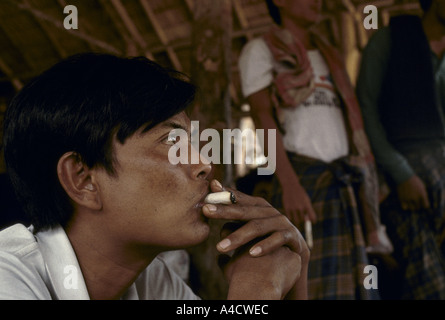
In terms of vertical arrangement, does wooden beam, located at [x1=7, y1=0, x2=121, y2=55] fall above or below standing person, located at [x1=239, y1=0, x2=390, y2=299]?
above

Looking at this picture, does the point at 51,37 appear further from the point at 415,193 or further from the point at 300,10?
the point at 415,193

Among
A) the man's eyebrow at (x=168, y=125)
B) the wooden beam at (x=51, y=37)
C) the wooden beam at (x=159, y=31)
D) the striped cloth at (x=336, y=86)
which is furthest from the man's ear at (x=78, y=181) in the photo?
the wooden beam at (x=51, y=37)

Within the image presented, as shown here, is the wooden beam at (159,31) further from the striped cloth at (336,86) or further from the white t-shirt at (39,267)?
the white t-shirt at (39,267)

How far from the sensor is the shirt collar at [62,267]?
83 centimetres

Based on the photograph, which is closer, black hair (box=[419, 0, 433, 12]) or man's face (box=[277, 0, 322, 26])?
man's face (box=[277, 0, 322, 26])

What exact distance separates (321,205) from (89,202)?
995 millimetres

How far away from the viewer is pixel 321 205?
163 centimetres

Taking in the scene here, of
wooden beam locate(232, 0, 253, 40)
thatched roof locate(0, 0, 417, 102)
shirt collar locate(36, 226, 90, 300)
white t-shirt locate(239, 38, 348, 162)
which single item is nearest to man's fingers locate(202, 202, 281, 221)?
shirt collar locate(36, 226, 90, 300)

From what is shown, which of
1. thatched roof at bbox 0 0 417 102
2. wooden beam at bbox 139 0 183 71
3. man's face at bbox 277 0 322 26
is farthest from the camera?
wooden beam at bbox 139 0 183 71

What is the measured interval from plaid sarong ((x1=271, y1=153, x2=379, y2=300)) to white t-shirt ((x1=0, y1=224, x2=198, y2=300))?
34.3 inches

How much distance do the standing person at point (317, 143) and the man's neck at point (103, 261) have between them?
0.72m

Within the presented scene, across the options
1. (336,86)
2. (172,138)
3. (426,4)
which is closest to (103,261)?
(172,138)

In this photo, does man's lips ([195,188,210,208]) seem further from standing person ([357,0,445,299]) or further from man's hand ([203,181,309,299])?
standing person ([357,0,445,299])

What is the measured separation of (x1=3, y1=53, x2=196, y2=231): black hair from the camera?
863 mm
